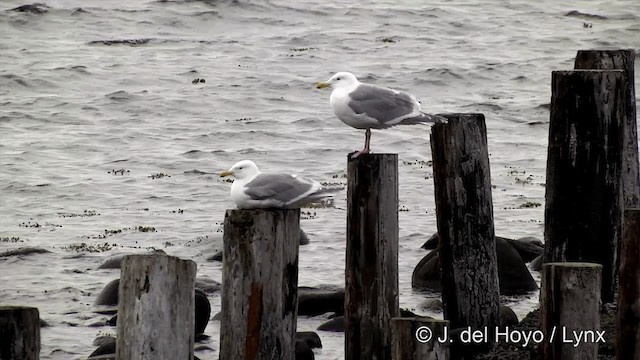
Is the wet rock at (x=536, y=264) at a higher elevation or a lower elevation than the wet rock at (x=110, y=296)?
higher

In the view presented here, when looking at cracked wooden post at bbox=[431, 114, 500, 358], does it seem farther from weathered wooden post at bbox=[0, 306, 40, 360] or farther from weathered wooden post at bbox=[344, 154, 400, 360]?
weathered wooden post at bbox=[0, 306, 40, 360]

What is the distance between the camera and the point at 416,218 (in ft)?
57.0

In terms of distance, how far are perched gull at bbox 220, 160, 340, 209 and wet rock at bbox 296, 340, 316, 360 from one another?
155 centimetres

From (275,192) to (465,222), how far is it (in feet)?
5.01

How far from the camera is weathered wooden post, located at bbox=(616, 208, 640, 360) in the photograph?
27.1 feet

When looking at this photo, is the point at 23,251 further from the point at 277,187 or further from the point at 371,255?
the point at 371,255

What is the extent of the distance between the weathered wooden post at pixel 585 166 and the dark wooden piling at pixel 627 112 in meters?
0.72

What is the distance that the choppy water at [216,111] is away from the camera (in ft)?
51.0

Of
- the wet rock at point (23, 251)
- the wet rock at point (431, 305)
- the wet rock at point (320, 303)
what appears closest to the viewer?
the wet rock at point (320, 303)

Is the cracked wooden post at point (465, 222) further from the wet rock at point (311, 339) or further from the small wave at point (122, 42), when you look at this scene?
the small wave at point (122, 42)

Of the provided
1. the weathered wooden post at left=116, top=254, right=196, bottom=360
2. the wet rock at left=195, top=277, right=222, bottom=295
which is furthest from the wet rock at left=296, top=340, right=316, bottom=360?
the weathered wooden post at left=116, top=254, right=196, bottom=360

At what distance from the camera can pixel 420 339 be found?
24.0 ft

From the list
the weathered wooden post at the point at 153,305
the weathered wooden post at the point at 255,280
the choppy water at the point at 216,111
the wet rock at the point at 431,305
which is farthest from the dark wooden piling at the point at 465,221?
the weathered wooden post at the point at 153,305

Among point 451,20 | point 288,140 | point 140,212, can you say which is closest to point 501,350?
point 140,212
